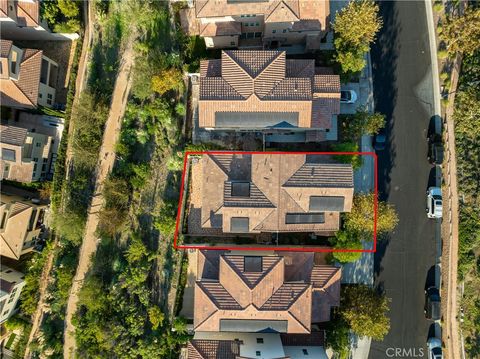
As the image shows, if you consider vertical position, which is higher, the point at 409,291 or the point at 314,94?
the point at 314,94

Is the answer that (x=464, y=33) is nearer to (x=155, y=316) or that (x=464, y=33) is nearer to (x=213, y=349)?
(x=213, y=349)

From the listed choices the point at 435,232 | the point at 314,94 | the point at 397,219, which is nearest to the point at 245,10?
the point at 314,94

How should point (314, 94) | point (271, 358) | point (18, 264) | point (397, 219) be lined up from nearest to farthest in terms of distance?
point (271, 358), point (314, 94), point (397, 219), point (18, 264)

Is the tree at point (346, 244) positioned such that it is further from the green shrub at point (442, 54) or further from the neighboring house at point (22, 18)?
the neighboring house at point (22, 18)

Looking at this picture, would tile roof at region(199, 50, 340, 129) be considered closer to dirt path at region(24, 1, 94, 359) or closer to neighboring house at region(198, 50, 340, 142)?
neighboring house at region(198, 50, 340, 142)

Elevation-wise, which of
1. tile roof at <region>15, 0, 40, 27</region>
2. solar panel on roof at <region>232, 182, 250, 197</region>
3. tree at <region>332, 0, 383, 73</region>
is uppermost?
tile roof at <region>15, 0, 40, 27</region>

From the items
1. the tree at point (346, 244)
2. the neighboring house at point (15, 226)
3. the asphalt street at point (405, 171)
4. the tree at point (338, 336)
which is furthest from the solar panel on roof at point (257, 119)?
the neighboring house at point (15, 226)

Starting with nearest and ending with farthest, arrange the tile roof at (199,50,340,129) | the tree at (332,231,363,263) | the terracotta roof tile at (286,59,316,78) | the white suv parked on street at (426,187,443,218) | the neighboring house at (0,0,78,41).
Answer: the tile roof at (199,50,340,129) → the terracotta roof tile at (286,59,316,78) → the tree at (332,231,363,263) → the white suv parked on street at (426,187,443,218) → the neighboring house at (0,0,78,41)

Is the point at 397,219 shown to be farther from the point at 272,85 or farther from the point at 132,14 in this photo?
the point at 132,14

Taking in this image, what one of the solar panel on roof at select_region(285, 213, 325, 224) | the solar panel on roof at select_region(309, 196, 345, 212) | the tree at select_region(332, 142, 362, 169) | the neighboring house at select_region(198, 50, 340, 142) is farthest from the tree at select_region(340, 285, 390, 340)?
the neighboring house at select_region(198, 50, 340, 142)
